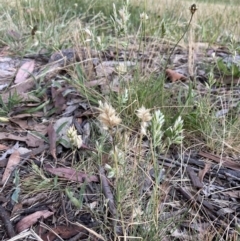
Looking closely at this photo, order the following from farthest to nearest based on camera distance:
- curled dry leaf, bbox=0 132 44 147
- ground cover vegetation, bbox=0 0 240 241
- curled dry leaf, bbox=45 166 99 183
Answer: curled dry leaf, bbox=0 132 44 147
curled dry leaf, bbox=45 166 99 183
ground cover vegetation, bbox=0 0 240 241

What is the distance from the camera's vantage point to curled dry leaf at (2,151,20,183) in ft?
4.70

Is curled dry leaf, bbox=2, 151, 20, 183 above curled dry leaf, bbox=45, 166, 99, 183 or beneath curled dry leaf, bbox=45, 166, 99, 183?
beneath

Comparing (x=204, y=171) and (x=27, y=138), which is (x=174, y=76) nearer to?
(x=204, y=171)

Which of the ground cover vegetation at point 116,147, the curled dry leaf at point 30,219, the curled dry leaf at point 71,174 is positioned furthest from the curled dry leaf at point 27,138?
the curled dry leaf at point 30,219

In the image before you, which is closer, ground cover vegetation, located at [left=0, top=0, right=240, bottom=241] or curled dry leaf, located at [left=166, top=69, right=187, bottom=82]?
ground cover vegetation, located at [left=0, top=0, right=240, bottom=241]

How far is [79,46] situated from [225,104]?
2.93 ft


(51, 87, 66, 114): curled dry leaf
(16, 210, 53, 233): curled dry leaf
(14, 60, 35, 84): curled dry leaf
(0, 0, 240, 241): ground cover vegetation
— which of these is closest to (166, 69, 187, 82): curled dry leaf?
(0, 0, 240, 241): ground cover vegetation

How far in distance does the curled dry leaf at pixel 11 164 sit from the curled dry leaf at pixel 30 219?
20cm

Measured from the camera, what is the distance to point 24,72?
2.11m

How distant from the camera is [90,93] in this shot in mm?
1786

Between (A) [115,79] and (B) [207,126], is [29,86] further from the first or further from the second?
(B) [207,126]

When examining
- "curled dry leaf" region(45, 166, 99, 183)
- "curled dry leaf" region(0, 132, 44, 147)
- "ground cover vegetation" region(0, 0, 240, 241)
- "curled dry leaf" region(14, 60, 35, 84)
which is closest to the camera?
"ground cover vegetation" region(0, 0, 240, 241)

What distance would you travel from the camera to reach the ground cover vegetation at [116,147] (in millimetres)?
1207

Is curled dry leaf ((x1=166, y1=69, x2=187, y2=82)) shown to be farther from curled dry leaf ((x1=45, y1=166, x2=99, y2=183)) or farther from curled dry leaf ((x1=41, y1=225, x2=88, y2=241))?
curled dry leaf ((x1=41, y1=225, x2=88, y2=241))
